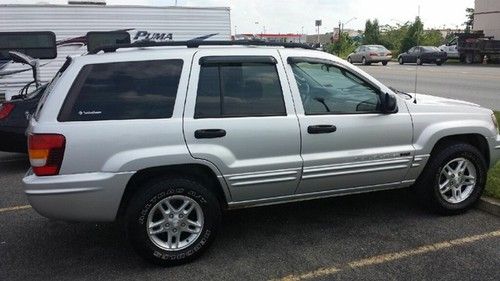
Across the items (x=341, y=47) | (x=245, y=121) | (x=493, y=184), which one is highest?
(x=245, y=121)

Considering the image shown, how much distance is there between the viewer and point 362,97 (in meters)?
4.27

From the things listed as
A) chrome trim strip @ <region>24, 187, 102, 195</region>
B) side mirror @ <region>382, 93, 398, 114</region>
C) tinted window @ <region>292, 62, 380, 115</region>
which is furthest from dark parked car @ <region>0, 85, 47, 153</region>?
side mirror @ <region>382, 93, 398, 114</region>

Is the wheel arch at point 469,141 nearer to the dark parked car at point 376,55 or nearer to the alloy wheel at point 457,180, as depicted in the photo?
the alloy wheel at point 457,180

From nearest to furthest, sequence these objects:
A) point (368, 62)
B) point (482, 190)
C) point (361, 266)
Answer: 1. point (361, 266)
2. point (482, 190)
3. point (368, 62)

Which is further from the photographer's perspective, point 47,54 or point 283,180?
point 47,54

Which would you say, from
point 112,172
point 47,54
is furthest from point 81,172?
point 47,54

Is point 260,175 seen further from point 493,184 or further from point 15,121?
point 15,121

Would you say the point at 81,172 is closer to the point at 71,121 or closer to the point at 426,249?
the point at 71,121

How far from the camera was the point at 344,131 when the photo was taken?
404 centimetres

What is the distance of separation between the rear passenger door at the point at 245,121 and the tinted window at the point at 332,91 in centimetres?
21

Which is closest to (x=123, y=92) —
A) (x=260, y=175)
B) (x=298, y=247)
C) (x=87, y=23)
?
(x=260, y=175)

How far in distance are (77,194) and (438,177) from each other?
324 centimetres

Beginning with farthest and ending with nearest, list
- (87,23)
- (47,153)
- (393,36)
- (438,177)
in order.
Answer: (393,36)
(87,23)
(438,177)
(47,153)

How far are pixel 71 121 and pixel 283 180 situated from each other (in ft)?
5.66
